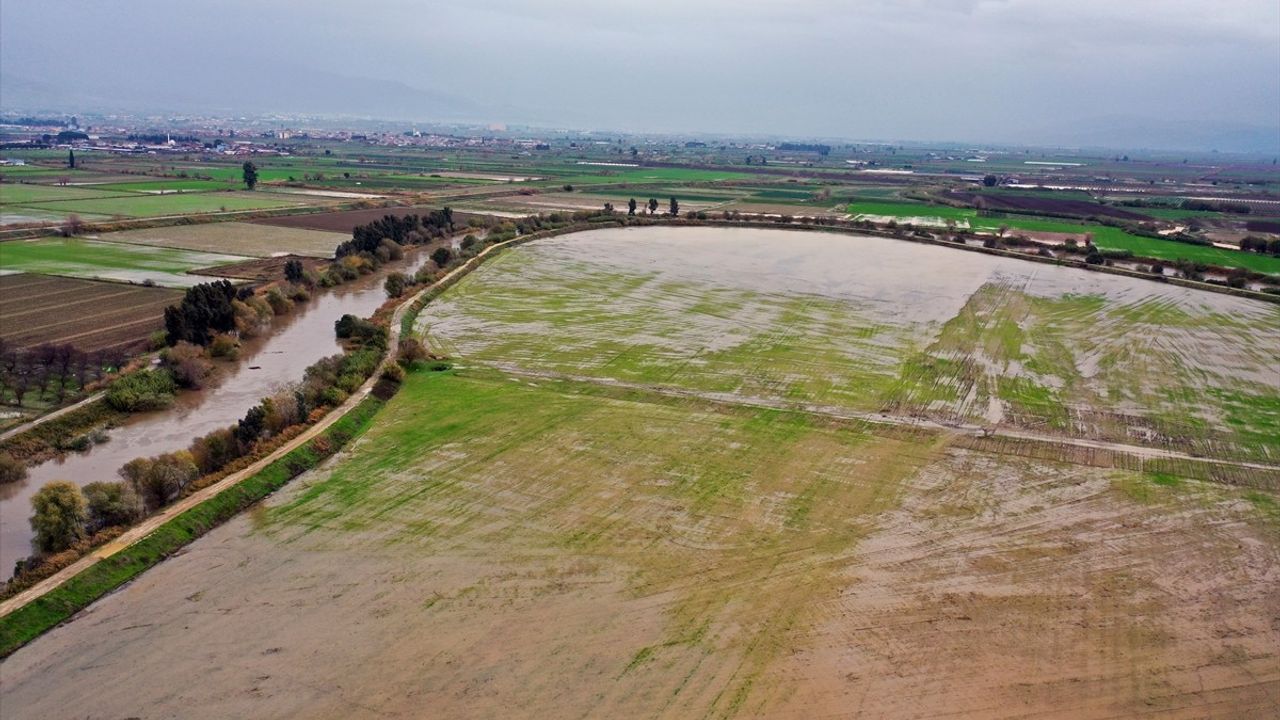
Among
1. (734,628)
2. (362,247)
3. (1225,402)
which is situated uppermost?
(362,247)

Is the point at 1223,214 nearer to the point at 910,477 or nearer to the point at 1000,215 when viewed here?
the point at 1000,215

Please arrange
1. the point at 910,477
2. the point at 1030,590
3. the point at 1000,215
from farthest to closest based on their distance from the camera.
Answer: the point at 1000,215 → the point at 910,477 → the point at 1030,590

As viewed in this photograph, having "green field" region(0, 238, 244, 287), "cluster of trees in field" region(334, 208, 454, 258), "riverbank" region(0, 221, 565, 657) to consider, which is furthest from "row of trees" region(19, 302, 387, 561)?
"cluster of trees in field" region(334, 208, 454, 258)

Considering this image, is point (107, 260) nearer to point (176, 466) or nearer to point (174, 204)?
point (174, 204)

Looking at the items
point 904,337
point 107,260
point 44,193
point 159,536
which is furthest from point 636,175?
point 159,536

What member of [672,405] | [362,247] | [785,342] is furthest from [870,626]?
[362,247]

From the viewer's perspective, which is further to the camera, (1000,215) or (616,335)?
(1000,215)
